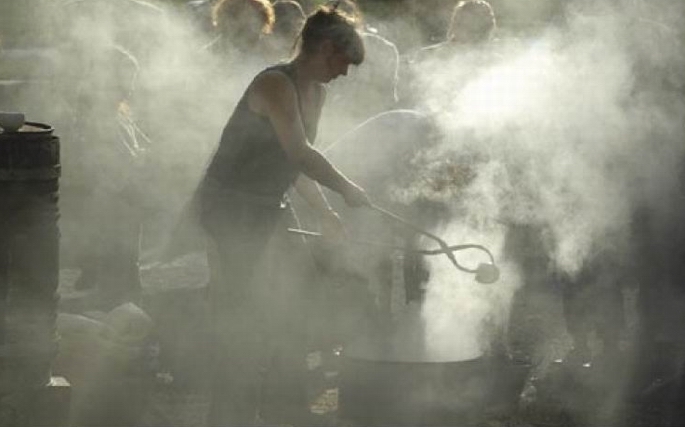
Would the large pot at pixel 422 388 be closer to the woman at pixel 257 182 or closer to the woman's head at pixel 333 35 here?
the woman at pixel 257 182

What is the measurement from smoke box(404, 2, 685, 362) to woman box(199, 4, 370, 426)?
1338mm

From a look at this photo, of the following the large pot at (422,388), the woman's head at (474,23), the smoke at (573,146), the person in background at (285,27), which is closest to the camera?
the large pot at (422,388)

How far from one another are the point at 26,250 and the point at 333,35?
1.56m

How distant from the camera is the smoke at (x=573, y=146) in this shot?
8000 mm

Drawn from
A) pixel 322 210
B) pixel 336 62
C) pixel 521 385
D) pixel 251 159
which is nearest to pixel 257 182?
pixel 251 159

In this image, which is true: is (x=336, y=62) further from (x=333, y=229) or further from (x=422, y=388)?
(x=422, y=388)

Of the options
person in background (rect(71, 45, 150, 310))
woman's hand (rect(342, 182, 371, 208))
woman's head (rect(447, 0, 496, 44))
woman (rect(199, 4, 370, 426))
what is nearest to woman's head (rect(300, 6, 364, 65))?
woman (rect(199, 4, 370, 426))

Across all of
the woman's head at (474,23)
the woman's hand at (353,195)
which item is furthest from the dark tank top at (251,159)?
the woman's head at (474,23)

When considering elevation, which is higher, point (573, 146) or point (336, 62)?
point (336, 62)

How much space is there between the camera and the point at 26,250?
20.5 feet

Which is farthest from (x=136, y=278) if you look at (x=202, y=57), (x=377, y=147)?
(x=377, y=147)

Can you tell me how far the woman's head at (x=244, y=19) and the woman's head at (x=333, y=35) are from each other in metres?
2.19

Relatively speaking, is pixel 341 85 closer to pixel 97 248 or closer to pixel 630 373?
pixel 97 248

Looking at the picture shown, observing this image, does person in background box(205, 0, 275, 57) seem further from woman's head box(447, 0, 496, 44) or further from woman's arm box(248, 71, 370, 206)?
woman's arm box(248, 71, 370, 206)
